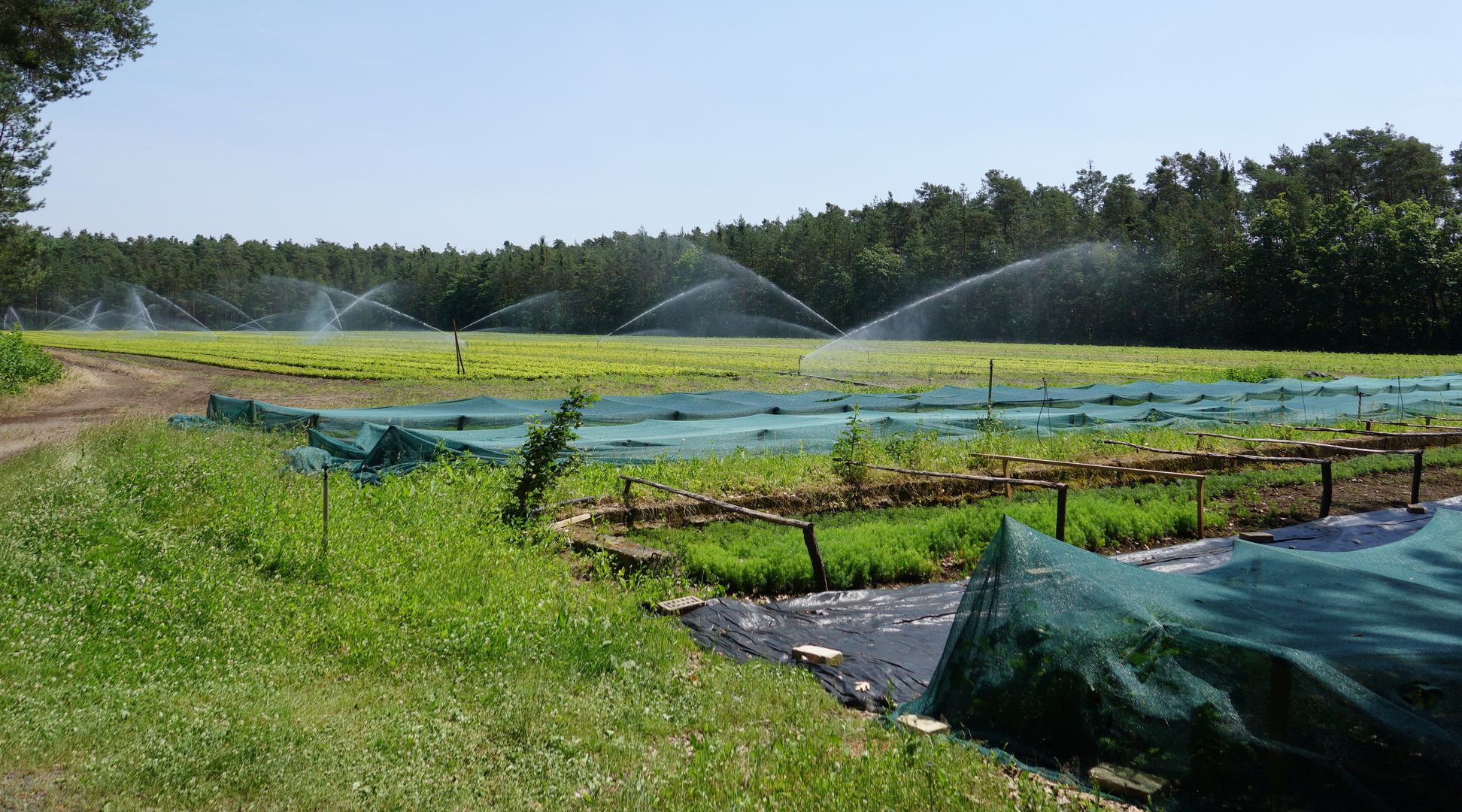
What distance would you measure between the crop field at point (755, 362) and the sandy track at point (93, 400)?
11.2 ft

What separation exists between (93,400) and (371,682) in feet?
79.1

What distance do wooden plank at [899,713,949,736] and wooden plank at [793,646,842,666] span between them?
1095 mm

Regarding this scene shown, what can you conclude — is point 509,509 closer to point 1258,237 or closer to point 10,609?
point 10,609

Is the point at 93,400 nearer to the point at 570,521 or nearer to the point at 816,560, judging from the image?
the point at 570,521

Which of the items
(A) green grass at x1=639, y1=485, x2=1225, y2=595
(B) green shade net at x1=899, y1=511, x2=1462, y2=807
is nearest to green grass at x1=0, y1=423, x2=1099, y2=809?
(B) green shade net at x1=899, y1=511, x2=1462, y2=807

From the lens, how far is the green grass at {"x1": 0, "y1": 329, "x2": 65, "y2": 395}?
2369 cm

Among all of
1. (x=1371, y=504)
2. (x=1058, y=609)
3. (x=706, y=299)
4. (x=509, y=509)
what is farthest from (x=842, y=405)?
(x=706, y=299)

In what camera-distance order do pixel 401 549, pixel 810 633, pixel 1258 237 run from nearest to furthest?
1. pixel 810 633
2. pixel 401 549
3. pixel 1258 237

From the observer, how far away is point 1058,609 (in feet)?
14.9

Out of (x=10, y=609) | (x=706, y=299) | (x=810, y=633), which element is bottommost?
(x=810, y=633)

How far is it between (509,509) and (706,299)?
78307 mm

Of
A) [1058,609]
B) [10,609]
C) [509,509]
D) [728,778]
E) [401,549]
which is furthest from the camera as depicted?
[509,509]

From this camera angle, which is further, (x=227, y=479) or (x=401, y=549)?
(x=227, y=479)

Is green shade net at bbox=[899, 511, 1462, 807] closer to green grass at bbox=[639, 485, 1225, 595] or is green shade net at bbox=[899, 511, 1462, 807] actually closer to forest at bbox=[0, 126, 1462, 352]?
green grass at bbox=[639, 485, 1225, 595]
